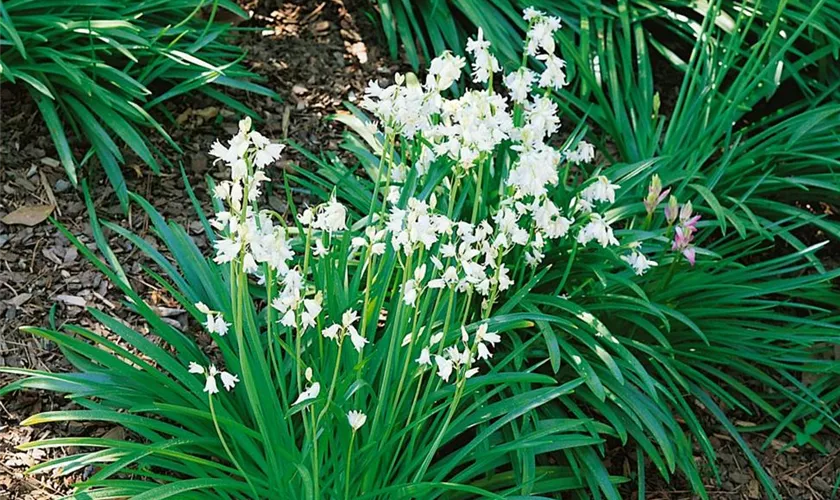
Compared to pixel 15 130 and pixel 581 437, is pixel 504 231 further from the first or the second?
pixel 15 130

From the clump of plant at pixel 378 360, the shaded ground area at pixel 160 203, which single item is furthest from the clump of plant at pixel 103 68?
the clump of plant at pixel 378 360

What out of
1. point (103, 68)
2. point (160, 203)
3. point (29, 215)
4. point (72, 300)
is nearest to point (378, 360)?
point (72, 300)

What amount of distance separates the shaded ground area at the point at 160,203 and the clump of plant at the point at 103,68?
109mm

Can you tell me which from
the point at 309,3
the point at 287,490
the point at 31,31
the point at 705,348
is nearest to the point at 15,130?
the point at 31,31

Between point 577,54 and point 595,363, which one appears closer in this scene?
point 595,363

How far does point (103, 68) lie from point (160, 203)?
481mm

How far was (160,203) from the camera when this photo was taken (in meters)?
3.46

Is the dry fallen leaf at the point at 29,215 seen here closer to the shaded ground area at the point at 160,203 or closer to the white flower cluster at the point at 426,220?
the shaded ground area at the point at 160,203

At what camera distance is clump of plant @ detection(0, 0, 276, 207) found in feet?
10.9

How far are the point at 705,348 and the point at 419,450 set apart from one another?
1.14 m

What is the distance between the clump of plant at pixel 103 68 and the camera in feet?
10.9

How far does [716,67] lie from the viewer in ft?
12.8

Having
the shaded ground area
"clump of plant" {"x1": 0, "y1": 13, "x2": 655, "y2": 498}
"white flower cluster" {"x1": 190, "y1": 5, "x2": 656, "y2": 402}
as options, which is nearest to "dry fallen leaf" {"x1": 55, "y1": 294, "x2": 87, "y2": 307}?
the shaded ground area

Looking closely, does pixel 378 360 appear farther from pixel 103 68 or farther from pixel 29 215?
pixel 103 68
